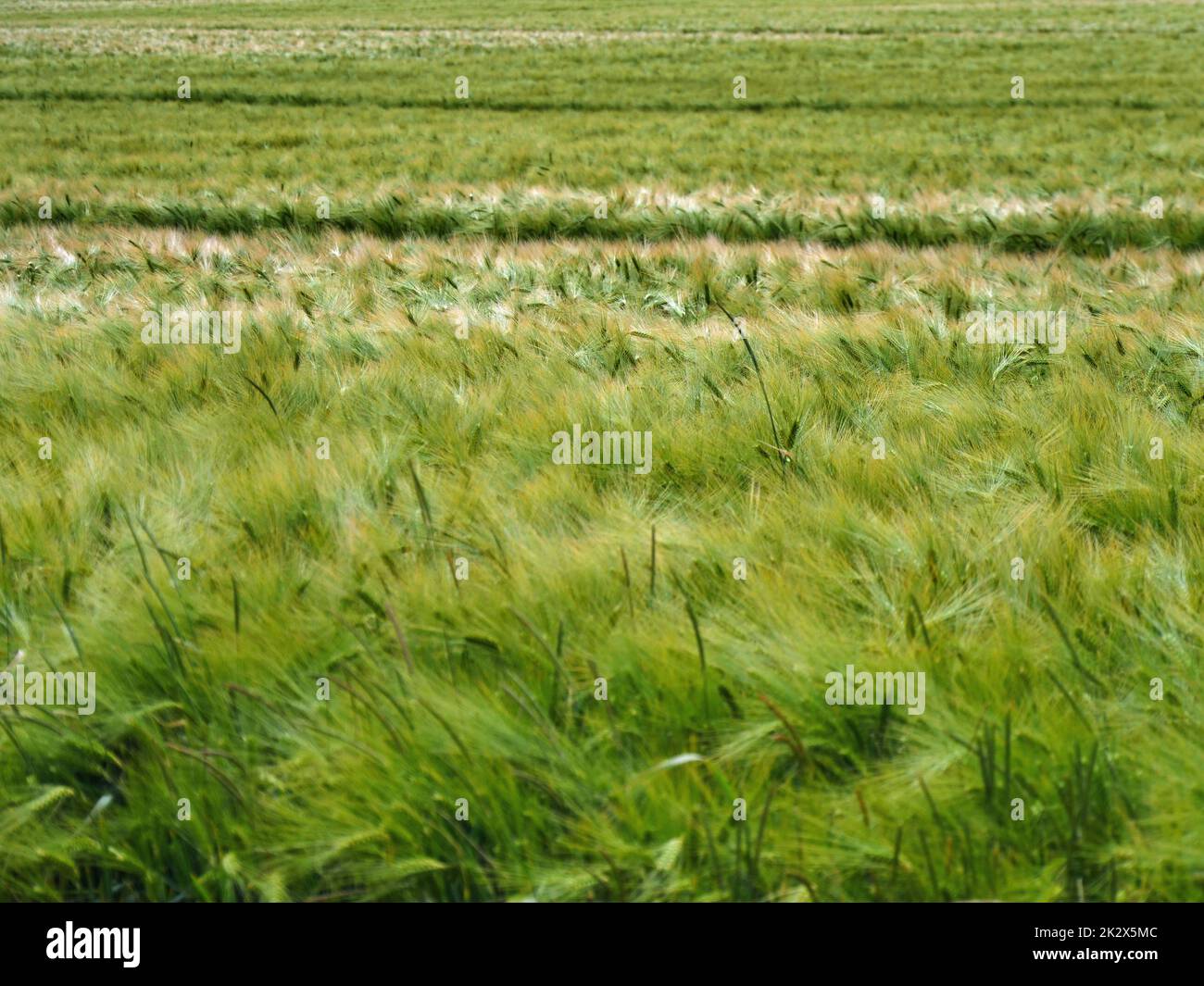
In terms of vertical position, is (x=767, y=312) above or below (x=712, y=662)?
above

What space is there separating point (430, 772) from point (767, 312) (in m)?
3.19

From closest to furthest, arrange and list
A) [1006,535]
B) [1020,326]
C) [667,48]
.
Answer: [1006,535]
[1020,326]
[667,48]

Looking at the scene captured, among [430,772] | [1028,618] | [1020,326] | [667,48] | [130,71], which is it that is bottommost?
[430,772]

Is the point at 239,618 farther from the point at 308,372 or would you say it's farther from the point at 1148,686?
the point at 308,372

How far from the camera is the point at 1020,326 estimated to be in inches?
140

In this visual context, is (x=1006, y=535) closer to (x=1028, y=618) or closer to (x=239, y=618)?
(x=1028, y=618)

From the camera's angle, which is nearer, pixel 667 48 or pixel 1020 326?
pixel 1020 326

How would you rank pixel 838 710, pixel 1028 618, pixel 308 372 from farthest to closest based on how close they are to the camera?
pixel 308 372 → pixel 1028 618 → pixel 838 710

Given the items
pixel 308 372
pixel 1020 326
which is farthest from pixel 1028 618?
pixel 1020 326

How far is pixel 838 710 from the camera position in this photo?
1.21 meters

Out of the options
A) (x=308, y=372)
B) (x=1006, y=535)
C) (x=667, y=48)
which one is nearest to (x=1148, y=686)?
(x=1006, y=535)
